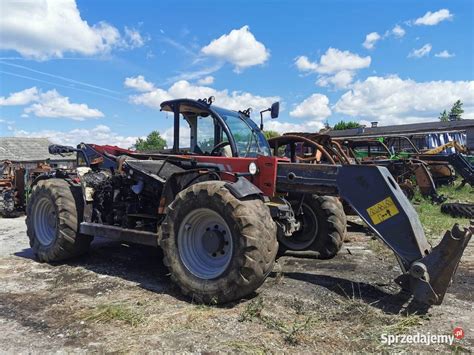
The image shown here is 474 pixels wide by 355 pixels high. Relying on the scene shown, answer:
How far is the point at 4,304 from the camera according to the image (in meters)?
4.95

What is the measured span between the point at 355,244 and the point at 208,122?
139 inches

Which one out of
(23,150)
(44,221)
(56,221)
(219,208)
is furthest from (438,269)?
(23,150)

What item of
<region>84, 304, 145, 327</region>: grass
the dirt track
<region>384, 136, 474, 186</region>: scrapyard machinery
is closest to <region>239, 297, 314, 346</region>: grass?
the dirt track

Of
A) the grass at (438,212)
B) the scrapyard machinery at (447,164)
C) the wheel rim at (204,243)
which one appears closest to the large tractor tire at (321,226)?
the wheel rim at (204,243)

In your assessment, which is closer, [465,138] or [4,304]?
[4,304]

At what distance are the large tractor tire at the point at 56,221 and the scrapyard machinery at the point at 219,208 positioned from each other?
0.02 metres

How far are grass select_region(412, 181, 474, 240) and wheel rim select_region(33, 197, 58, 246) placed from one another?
6595 mm

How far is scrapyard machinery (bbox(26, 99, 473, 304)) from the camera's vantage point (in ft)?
14.7

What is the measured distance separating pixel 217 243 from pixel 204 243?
7.6 inches

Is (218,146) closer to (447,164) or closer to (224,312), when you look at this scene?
(224,312)

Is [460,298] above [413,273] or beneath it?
beneath

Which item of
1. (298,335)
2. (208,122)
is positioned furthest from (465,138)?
(298,335)

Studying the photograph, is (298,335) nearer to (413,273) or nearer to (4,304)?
(413,273)

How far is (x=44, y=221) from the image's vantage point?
7.20m
